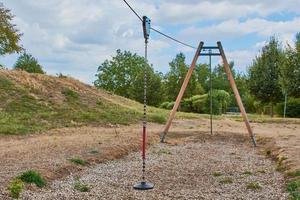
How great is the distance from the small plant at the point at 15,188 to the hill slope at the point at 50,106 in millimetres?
10984

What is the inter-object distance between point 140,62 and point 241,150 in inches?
2061

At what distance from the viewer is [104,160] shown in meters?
13.4

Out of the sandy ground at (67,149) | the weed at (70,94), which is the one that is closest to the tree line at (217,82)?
the sandy ground at (67,149)

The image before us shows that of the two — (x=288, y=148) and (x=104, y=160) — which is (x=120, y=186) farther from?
(x=288, y=148)

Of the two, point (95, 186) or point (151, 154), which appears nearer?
point (95, 186)

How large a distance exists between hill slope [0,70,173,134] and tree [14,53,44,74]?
24970 millimetres

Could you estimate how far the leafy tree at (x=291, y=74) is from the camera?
Answer: 34.8m

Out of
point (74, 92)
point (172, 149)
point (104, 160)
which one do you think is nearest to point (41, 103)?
point (74, 92)

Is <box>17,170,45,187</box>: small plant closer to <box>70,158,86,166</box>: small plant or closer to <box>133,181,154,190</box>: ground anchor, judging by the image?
<box>133,181,154,190</box>: ground anchor

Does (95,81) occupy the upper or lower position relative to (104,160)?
upper

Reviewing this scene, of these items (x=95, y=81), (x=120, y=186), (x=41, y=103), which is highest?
(x=95, y=81)

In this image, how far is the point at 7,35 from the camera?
29.9 metres

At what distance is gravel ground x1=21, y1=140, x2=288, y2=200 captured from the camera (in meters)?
8.95

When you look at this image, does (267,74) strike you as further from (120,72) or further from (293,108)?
(120,72)
